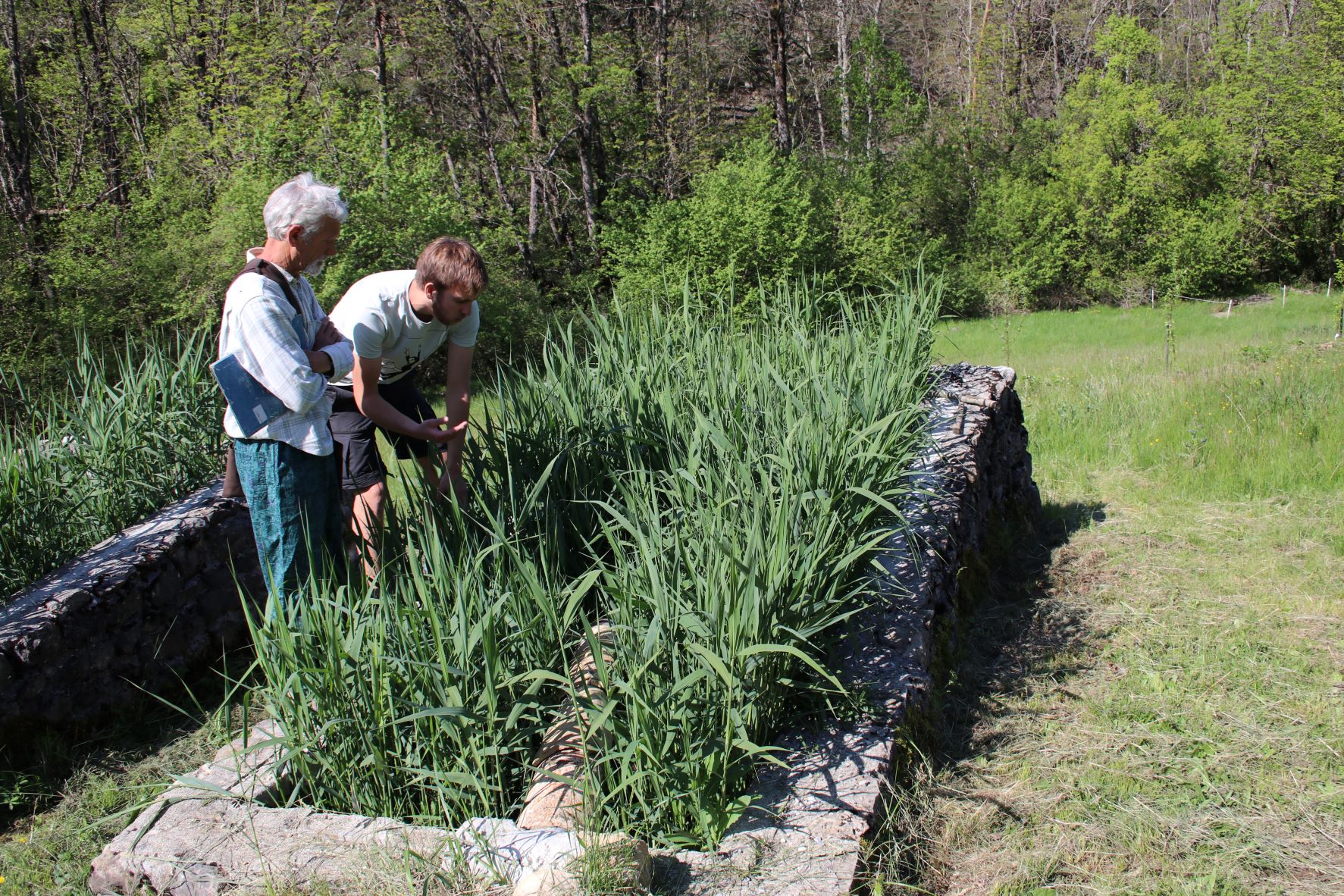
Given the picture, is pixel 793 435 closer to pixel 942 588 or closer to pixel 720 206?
pixel 942 588

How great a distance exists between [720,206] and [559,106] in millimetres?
3233

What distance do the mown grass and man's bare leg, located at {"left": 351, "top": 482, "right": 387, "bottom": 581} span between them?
1.65 meters

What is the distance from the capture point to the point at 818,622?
2543 millimetres

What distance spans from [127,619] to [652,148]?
53.0 ft

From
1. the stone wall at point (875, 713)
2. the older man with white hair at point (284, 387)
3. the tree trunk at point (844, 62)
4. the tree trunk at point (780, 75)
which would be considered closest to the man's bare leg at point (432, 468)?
the older man with white hair at point (284, 387)

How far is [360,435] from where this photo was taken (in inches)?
144

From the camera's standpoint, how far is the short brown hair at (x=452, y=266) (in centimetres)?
327

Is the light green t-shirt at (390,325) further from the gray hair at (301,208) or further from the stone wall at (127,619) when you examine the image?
the stone wall at (127,619)

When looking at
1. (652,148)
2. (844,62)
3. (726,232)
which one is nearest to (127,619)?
(726,232)

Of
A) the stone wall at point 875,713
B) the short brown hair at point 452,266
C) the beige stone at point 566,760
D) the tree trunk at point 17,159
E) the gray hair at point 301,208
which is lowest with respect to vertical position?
the stone wall at point 875,713

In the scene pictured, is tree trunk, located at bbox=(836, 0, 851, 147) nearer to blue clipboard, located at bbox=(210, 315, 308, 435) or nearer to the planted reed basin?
the planted reed basin

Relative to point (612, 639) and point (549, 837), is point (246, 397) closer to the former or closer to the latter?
point (612, 639)

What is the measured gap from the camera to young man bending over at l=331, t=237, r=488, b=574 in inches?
129

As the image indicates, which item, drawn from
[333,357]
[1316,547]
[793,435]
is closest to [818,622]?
[793,435]
